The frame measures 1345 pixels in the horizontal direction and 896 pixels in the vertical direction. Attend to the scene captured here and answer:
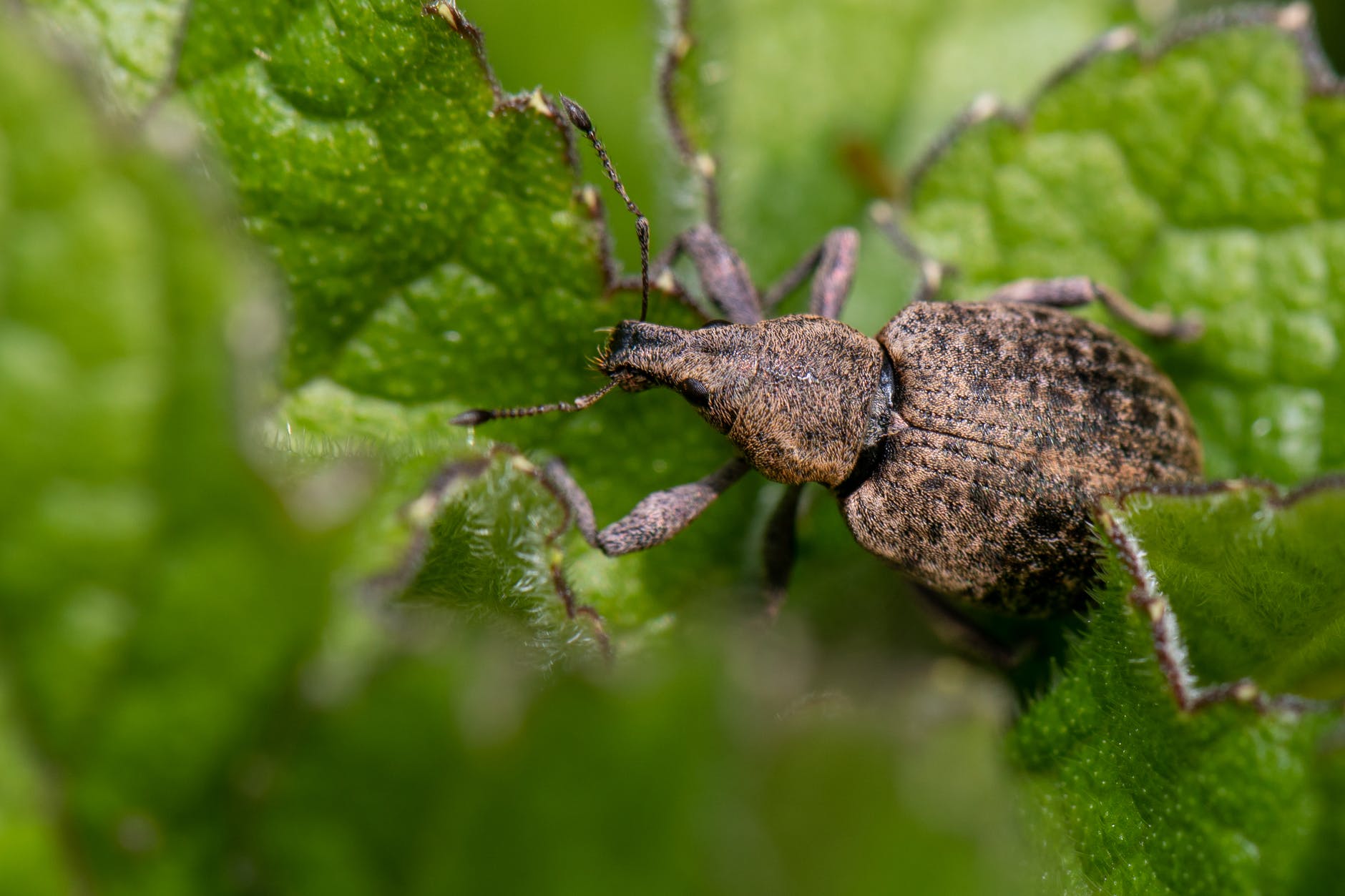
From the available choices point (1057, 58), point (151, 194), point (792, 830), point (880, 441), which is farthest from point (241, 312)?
point (1057, 58)

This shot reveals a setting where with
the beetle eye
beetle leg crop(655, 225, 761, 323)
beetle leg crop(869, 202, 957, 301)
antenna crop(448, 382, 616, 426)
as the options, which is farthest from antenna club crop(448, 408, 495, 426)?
beetle leg crop(869, 202, 957, 301)

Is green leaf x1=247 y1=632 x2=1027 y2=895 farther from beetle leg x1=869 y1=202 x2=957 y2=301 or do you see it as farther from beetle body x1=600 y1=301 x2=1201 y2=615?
beetle leg x1=869 y1=202 x2=957 y2=301

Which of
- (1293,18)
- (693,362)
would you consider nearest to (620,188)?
(693,362)

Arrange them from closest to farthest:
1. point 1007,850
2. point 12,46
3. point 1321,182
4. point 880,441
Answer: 1. point 12,46
2. point 1007,850
3. point 1321,182
4. point 880,441

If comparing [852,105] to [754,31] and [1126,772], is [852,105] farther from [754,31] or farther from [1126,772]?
[1126,772]

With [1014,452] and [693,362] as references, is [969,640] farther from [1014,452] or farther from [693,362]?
[693,362]

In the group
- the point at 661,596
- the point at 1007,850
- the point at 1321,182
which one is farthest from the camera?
the point at 1321,182

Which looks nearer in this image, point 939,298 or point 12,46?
point 12,46

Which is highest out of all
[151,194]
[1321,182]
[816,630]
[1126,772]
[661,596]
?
[151,194]
